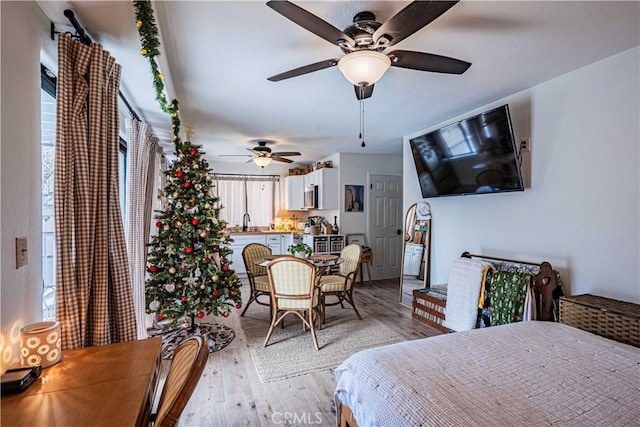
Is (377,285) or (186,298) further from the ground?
(186,298)

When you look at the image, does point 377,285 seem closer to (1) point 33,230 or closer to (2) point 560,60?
(2) point 560,60

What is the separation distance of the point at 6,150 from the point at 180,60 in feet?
4.68

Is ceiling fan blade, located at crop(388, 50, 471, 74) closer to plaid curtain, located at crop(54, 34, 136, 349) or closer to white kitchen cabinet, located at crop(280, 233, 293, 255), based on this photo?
plaid curtain, located at crop(54, 34, 136, 349)

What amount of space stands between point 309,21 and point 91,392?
1.73 metres

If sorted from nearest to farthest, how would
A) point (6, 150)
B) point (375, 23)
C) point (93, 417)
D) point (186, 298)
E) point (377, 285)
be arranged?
point (93, 417) → point (6, 150) → point (375, 23) → point (186, 298) → point (377, 285)

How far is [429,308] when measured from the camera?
377 centimetres

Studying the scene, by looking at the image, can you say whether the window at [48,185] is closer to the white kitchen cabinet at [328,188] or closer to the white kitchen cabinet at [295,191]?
the white kitchen cabinet at [328,188]

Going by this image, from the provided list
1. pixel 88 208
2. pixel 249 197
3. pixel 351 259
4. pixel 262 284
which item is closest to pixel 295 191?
pixel 249 197

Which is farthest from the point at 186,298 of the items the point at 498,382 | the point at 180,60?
the point at 498,382

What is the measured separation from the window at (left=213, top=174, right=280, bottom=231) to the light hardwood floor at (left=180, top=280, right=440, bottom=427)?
13.6 ft

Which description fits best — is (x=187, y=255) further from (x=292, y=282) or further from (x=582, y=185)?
(x=582, y=185)

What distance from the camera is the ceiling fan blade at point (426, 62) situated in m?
1.85

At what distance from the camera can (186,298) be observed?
3.16m

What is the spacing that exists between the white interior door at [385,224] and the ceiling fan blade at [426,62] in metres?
4.27
